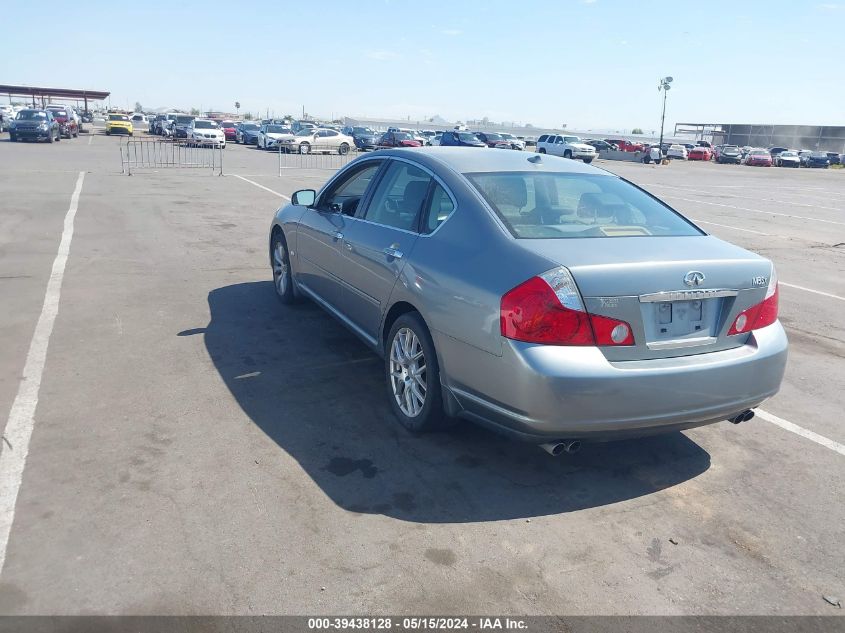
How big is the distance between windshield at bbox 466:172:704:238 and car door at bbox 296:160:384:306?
55.0 inches

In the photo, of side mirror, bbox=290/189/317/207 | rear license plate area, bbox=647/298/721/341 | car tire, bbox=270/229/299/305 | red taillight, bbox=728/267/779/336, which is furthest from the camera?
car tire, bbox=270/229/299/305

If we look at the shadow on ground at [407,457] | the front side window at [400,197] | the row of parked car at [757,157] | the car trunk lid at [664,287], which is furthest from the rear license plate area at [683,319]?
the row of parked car at [757,157]

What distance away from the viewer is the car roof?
4727 millimetres

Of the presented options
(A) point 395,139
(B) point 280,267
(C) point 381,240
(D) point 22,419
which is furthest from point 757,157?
(D) point 22,419

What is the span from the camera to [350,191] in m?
6.05

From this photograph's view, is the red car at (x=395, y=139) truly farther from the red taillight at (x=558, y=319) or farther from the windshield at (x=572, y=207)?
the red taillight at (x=558, y=319)

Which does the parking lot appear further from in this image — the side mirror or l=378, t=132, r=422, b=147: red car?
l=378, t=132, r=422, b=147: red car

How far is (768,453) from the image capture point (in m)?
4.44

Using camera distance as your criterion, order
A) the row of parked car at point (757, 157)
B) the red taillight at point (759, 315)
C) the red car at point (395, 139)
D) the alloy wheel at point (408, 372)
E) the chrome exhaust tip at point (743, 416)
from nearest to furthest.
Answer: the red taillight at point (759, 315)
the chrome exhaust tip at point (743, 416)
the alloy wheel at point (408, 372)
the red car at point (395, 139)
the row of parked car at point (757, 157)

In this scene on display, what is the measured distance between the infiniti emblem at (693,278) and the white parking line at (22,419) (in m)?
3.43

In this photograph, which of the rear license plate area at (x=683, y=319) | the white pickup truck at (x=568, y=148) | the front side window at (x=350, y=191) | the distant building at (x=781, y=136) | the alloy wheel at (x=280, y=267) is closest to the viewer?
the rear license plate area at (x=683, y=319)

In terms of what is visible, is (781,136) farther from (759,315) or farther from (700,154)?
(759,315)

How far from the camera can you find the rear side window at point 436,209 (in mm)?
4427

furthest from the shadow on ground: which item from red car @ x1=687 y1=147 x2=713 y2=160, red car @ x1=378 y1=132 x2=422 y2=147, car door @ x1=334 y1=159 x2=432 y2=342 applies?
red car @ x1=687 y1=147 x2=713 y2=160
